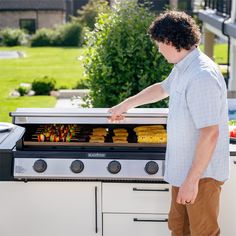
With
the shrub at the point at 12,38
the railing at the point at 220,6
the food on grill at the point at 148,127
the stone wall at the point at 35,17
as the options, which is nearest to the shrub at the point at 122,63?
the food on grill at the point at 148,127

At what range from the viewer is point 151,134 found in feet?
11.1

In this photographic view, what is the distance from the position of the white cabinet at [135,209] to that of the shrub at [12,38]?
92.7 feet

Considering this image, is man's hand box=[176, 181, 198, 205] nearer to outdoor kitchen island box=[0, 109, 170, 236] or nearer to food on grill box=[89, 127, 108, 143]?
outdoor kitchen island box=[0, 109, 170, 236]

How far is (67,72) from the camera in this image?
1838 cm

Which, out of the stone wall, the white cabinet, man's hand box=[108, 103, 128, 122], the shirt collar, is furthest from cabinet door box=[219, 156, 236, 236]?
the stone wall

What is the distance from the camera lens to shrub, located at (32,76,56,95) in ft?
43.7

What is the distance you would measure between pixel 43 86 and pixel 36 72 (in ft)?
17.6

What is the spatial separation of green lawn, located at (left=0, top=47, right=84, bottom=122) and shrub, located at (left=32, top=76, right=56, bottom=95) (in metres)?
0.54

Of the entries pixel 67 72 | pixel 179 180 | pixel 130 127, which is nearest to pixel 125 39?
pixel 130 127

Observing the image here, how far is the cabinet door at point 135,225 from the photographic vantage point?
134 inches

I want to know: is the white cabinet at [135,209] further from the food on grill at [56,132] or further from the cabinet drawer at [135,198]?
the food on grill at [56,132]

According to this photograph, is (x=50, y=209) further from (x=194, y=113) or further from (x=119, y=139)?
(x=194, y=113)

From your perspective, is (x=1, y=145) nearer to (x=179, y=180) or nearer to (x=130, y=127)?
(x=130, y=127)

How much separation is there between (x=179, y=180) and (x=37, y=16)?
3495 centimetres
